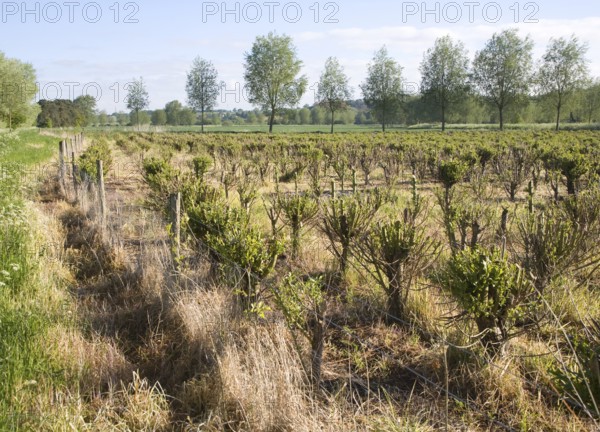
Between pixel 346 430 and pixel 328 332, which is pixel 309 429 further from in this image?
pixel 328 332

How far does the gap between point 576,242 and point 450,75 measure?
65936 millimetres

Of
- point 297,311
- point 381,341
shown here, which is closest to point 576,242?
point 381,341

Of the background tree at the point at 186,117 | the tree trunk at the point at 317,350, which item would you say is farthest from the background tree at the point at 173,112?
the tree trunk at the point at 317,350

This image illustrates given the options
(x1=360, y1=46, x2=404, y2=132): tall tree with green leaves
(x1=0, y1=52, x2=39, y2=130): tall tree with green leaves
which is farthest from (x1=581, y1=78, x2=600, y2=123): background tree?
(x1=0, y1=52, x2=39, y2=130): tall tree with green leaves

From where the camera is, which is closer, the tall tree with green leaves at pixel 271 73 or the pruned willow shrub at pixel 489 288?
the pruned willow shrub at pixel 489 288

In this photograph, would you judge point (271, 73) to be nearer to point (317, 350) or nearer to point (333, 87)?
point (333, 87)

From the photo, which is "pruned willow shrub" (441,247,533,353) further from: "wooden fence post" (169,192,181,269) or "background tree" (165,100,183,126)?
"background tree" (165,100,183,126)

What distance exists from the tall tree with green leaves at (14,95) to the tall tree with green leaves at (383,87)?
44.0 metres

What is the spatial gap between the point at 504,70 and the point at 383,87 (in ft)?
52.9

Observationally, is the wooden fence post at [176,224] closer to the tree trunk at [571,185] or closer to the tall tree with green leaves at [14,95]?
the tree trunk at [571,185]

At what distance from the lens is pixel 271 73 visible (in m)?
64.3

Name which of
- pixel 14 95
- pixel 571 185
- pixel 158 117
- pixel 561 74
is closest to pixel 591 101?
pixel 561 74

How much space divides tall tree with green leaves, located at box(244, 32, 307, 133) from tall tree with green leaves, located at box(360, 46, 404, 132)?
11.4 meters

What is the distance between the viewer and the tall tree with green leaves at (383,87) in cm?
6794
